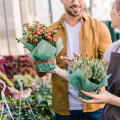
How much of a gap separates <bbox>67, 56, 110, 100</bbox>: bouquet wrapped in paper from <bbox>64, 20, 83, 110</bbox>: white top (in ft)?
2.32

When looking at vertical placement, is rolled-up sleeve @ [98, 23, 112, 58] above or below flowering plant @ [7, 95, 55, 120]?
above

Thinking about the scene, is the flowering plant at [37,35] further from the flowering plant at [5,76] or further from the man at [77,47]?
the man at [77,47]

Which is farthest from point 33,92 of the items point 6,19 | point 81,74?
point 81,74

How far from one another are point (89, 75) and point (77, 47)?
0.86m

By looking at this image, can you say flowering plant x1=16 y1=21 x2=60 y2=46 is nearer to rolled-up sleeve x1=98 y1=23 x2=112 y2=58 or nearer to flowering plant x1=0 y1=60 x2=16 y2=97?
flowering plant x1=0 y1=60 x2=16 y2=97

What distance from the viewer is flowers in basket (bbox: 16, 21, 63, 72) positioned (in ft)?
5.66

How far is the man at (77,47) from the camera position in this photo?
218 centimetres

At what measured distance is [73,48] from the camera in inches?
89.4

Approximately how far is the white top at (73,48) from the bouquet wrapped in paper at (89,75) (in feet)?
2.32

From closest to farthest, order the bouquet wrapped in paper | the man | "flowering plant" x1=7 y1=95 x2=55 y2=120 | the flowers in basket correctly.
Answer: the bouquet wrapped in paper, the flowers in basket, the man, "flowering plant" x1=7 y1=95 x2=55 y2=120

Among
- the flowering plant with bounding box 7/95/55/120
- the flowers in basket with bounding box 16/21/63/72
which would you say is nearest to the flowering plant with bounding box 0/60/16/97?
the flowers in basket with bounding box 16/21/63/72

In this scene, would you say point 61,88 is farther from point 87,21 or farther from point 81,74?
point 81,74

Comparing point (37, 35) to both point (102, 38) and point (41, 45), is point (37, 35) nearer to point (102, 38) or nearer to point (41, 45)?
point (41, 45)

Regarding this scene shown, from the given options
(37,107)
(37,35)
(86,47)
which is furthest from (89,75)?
(37,107)
